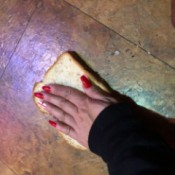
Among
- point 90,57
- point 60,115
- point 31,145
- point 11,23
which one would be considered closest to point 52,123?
point 60,115

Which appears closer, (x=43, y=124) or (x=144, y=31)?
(x=144, y=31)

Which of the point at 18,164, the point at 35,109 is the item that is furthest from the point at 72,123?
the point at 18,164

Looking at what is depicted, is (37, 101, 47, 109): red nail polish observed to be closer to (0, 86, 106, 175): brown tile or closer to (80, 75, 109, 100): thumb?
(0, 86, 106, 175): brown tile

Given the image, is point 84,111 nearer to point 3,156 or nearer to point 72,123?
point 72,123

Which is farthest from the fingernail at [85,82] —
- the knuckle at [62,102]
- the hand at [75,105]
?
the knuckle at [62,102]

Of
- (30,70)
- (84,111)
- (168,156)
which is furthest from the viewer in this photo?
(30,70)

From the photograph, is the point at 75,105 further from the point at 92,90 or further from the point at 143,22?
the point at 143,22

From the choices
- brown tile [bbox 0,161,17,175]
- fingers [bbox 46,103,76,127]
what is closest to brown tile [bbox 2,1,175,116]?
fingers [bbox 46,103,76,127]
